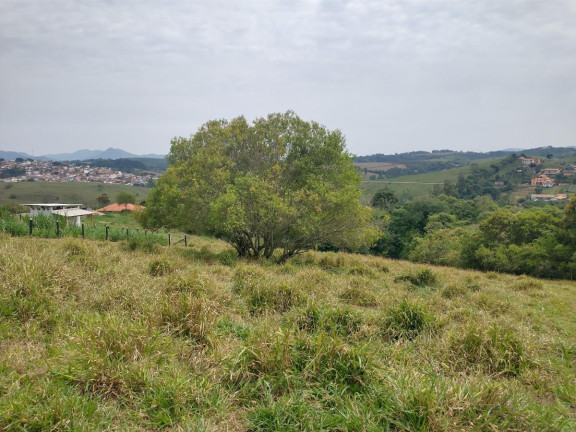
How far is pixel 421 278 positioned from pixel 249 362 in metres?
8.70

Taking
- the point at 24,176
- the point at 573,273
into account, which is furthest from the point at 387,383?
the point at 24,176

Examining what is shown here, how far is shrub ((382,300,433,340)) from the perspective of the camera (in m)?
5.36

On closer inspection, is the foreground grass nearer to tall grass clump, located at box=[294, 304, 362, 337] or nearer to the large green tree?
tall grass clump, located at box=[294, 304, 362, 337]

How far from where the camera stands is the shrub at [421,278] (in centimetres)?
1120

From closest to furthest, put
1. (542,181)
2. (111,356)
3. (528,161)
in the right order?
1. (111,356)
2. (542,181)
3. (528,161)

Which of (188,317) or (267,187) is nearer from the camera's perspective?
(188,317)

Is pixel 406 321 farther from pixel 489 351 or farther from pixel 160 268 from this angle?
pixel 160 268

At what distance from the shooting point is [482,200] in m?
→ 66.4

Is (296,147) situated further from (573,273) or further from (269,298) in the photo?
(573,273)

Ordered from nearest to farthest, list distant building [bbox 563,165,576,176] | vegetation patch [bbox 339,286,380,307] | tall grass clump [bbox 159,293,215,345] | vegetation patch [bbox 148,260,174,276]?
tall grass clump [bbox 159,293,215,345] → vegetation patch [bbox 339,286,380,307] → vegetation patch [bbox 148,260,174,276] → distant building [bbox 563,165,576,176]

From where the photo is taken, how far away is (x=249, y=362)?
13.0 ft

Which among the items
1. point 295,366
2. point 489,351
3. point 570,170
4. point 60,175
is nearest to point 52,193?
point 60,175

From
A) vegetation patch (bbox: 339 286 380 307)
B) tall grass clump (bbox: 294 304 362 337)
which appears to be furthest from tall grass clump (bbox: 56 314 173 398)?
vegetation patch (bbox: 339 286 380 307)

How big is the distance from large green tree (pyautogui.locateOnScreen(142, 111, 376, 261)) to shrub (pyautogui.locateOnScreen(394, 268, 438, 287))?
4231 millimetres
